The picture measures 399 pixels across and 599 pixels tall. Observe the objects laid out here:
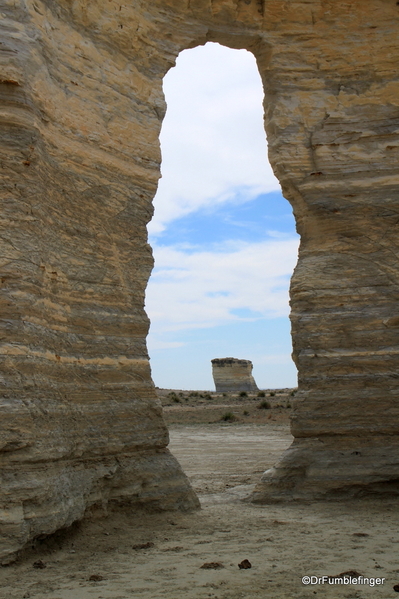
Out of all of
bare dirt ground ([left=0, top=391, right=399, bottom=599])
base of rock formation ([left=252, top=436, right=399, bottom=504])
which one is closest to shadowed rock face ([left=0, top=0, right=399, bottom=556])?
base of rock formation ([left=252, top=436, right=399, bottom=504])

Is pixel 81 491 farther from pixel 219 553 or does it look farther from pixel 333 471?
pixel 333 471

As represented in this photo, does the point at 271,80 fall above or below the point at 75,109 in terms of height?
above

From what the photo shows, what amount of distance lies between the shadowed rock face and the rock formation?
3319 centimetres

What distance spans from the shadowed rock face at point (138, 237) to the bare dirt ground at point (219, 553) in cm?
28

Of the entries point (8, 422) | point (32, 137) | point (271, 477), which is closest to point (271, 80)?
point (32, 137)

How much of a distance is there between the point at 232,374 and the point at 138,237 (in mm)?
34747

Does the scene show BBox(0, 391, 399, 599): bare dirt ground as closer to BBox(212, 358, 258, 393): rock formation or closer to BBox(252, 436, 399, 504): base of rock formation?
BBox(252, 436, 399, 504): base of rock formation

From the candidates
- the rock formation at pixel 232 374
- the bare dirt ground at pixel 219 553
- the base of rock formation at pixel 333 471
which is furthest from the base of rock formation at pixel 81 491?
the rock formation at pixel 232 374

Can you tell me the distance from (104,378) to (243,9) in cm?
589

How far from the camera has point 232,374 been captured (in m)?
41.6

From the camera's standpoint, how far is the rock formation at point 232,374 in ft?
136

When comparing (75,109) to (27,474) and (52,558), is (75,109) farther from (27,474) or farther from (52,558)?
(52,558)

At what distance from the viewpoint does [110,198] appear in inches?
281

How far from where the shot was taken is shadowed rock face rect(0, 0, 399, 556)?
553 cm
